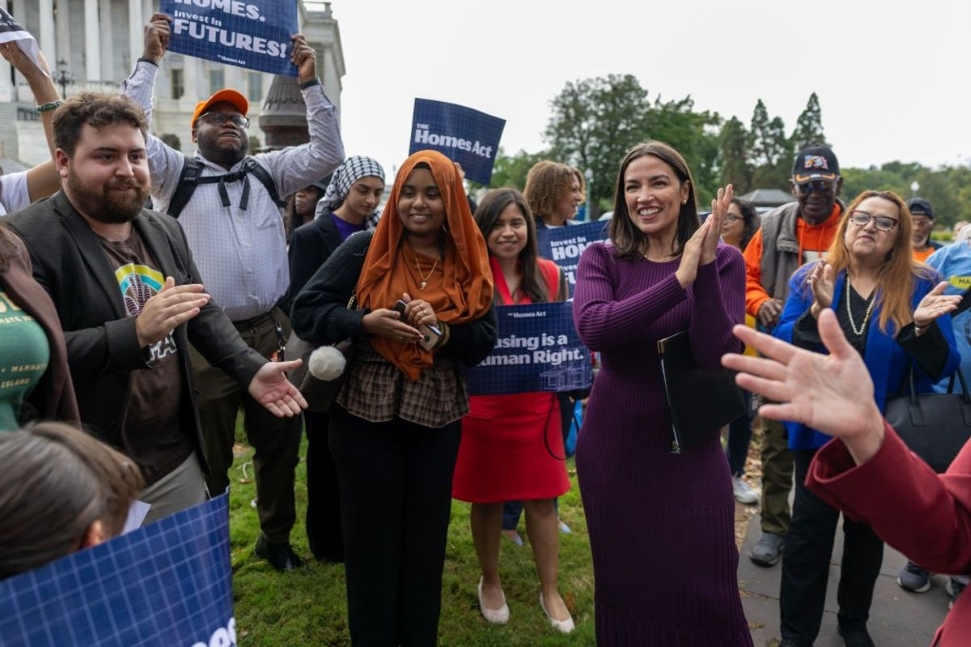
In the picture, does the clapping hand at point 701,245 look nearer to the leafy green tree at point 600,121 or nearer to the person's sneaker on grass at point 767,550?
the person's sneaker on grass at point 767,550

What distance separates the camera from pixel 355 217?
4.38 m

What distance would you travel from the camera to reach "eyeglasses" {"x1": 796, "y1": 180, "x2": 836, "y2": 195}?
4504 millimetres

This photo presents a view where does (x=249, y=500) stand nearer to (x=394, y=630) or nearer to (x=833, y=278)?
(x=394, y=630)

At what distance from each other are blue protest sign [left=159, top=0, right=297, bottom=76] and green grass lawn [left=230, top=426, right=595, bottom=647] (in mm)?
2799

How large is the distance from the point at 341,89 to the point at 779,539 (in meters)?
64.0

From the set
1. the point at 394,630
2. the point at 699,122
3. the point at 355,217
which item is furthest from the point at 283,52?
the point at 699,122

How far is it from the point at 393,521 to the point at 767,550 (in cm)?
268

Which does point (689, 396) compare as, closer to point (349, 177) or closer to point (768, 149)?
point (349, 177)

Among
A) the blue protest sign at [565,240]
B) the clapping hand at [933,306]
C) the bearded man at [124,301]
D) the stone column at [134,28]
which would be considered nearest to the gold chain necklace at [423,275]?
the bearded man at [124,301]

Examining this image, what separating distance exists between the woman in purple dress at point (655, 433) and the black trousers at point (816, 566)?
2.39 feet

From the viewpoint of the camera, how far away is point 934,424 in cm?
303

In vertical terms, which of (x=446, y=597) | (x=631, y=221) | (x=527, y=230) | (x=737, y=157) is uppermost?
(x=737, y=157)

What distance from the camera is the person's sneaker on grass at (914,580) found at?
13.3 ft

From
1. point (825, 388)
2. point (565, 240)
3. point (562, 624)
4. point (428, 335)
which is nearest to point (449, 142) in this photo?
point (565, 240)
